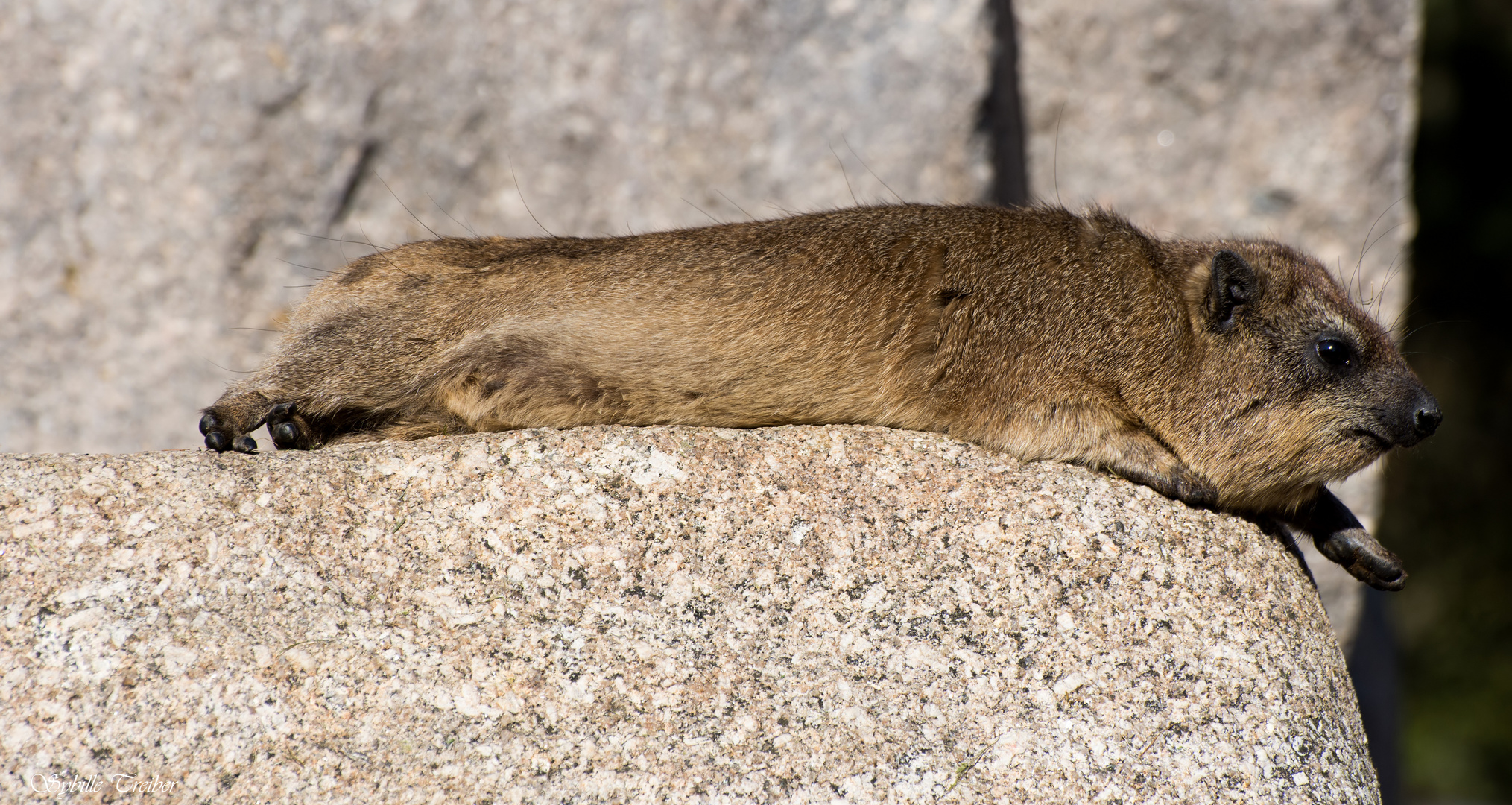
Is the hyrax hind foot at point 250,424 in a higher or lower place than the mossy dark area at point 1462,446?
higher

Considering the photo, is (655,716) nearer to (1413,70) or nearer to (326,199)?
(326,199)

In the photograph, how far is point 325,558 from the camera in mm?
4277

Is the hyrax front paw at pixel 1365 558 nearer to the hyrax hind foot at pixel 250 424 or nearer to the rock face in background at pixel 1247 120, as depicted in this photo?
the rock face in background at pixel 1247 120

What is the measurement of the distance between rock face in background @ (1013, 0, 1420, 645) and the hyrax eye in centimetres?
323

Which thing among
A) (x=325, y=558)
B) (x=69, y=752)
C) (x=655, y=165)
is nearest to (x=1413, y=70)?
(x=655, y=165)

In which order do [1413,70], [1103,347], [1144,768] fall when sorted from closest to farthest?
[1144,768]
[1103,347]
[1413,70]

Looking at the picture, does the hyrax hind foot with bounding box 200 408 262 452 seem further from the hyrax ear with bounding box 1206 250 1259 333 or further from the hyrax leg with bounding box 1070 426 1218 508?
the hyrax ear with bounding box 1206 250 1259 333

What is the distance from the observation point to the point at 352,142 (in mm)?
7414

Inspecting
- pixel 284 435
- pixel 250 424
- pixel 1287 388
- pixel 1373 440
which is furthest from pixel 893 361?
pixel 250 424

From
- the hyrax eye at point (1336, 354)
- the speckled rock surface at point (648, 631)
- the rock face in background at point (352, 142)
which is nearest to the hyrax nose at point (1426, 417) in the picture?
the hyrax eye at point (1336, 354)

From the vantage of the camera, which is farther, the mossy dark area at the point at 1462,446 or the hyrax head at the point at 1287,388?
the mossy dark area at the point at 1462,446

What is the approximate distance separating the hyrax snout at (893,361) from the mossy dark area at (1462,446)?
10.7 m

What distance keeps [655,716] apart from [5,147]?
5859 mm

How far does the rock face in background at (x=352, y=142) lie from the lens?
7.16 meters
